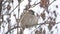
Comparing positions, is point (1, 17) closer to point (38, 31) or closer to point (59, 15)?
point (38, 31)

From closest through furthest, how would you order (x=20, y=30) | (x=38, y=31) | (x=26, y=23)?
(x=20, y=30) < (x=26, y=23) < (x=38, y=31)

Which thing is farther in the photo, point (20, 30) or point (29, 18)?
point (29, 18)

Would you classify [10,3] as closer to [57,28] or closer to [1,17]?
[1,17]

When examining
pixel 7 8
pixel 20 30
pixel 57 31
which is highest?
pixel 7 8

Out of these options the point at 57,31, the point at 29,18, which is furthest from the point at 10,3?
the point at 57,31

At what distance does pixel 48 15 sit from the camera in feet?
5.11

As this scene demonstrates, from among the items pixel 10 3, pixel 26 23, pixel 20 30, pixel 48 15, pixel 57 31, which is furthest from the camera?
pixel 57 31

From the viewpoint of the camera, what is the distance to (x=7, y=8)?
4.07 ft

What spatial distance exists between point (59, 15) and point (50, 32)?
0.41 metres

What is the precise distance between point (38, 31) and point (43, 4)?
383 mm

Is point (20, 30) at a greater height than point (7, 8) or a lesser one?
lesser

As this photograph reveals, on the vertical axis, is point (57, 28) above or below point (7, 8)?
below

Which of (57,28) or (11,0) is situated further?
(57,28)

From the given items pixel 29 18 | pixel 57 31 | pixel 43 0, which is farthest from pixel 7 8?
pixel 57 31
